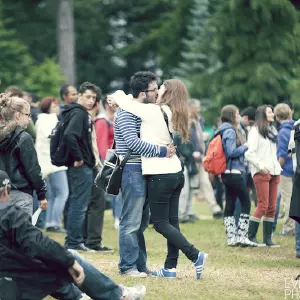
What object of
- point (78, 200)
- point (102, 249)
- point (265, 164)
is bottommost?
point (102, 249)

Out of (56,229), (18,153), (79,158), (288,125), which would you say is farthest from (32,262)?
(56,229)

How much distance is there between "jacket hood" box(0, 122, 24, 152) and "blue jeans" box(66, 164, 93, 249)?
9.06ft

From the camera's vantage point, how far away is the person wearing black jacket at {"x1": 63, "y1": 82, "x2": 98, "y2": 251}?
12.4 meters

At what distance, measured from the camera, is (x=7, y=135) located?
32.2ft

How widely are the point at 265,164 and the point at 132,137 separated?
396 centimetres

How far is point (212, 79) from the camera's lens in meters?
32.7

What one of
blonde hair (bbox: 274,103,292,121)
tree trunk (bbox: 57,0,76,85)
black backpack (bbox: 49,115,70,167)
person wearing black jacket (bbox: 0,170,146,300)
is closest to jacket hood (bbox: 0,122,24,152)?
person wearing black jacket (bbox: 0,170,146,300)

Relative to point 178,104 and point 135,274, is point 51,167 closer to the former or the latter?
point 135,274

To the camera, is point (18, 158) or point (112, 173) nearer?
point (18, 158)

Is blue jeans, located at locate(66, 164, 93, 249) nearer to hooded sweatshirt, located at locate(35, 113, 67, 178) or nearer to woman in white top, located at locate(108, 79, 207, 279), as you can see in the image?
hooded sweatshirt, located at locate(35, 113, 67, 178)

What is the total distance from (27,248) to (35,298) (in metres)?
0.44

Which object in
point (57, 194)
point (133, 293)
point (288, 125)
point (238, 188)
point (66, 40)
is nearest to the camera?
point (133, 293)

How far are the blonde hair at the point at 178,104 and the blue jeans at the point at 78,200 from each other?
2.77 meters

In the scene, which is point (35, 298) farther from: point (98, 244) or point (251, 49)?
point (251, 49)
